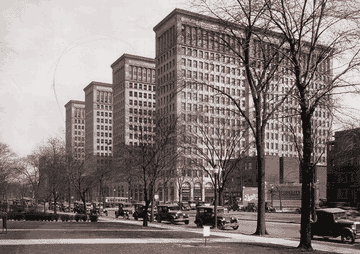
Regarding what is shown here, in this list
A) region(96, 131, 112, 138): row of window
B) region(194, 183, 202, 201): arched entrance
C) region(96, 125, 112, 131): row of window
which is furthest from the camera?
region(96, 125, 112, 131): row of window

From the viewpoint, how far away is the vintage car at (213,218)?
3344 centimetres

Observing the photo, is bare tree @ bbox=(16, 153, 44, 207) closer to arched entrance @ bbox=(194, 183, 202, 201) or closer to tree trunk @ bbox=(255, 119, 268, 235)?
tree trunk @ bbox=(255, 119, 268, 235)

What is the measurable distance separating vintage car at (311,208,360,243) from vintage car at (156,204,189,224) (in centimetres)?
1746

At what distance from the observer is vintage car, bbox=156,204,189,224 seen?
4088 cm

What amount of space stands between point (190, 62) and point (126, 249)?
110363 millimetres

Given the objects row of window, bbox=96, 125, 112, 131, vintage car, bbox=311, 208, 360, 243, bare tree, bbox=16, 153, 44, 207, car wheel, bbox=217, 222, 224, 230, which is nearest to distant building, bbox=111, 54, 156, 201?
row of window, bbox=96, 125, 112, 131

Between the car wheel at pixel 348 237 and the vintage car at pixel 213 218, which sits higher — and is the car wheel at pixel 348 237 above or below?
above

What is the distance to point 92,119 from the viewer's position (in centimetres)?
19588

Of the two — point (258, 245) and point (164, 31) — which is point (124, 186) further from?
point (258, 245)

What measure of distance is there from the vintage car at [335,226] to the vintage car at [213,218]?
349 inches

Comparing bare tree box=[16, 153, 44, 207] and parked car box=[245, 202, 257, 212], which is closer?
bare tree box=[16, 153, 44, 207]

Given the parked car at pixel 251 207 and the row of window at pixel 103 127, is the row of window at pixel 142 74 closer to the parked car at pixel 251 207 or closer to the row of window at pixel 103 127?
the row of window at pixel 103 127

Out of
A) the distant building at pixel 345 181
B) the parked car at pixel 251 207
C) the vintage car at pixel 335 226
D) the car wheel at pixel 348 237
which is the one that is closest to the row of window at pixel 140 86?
the parked car at pixel 251 207

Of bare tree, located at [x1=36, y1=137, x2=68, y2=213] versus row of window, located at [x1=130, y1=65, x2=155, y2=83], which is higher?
row of window, located at [x1=130, y1=65, x2=155, y2=83]
